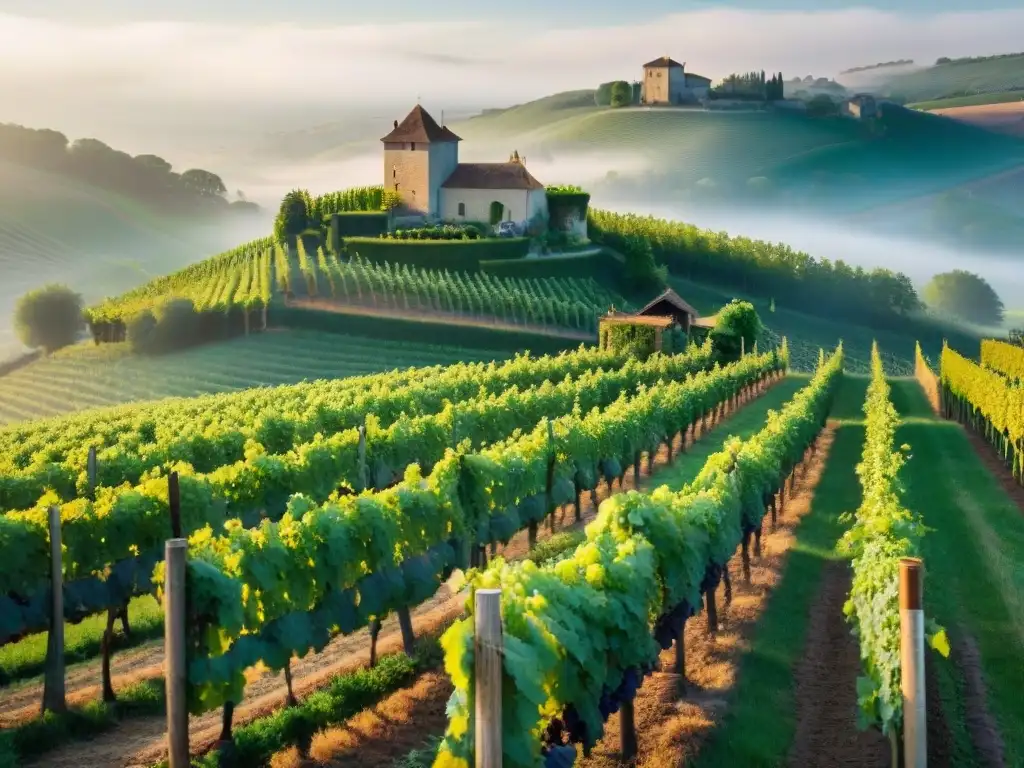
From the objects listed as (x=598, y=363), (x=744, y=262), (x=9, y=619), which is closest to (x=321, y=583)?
(x=9, y=619)

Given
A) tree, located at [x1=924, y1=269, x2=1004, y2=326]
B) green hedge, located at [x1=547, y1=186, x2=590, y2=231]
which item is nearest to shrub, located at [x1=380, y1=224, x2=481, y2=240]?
green hedge, located at [x1=547, y1=186, x2=590, y2=231]

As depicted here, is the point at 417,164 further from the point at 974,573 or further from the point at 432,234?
the point at 974,573

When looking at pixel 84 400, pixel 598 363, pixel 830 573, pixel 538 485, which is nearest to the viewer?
pixel 830 573

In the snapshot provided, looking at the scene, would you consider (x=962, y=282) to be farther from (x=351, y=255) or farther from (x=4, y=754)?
(x=4, y=754)

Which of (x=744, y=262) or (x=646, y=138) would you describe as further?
(x=646, y=138)

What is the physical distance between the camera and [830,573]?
17859 millimetres

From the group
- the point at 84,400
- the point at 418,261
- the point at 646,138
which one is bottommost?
the point at 84,400

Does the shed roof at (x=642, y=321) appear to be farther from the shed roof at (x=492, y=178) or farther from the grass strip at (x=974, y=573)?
the shed roof at (x=492, y=178)

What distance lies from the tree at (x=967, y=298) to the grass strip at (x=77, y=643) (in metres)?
153

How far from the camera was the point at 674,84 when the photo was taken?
178375mm

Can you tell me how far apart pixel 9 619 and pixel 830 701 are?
310 inches

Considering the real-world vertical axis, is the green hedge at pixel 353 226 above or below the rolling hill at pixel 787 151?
below

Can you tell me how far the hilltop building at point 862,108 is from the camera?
17962 centimetres

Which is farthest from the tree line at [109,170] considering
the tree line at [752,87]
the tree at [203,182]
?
the tree line at [752,87]
